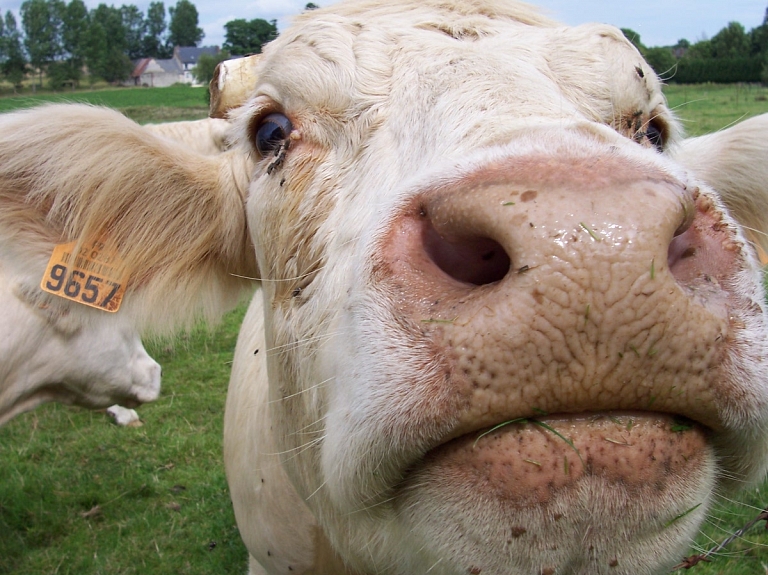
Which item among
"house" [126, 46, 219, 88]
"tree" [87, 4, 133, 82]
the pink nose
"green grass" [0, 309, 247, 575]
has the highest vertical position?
the pink nose

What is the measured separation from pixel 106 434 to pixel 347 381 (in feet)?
19.6

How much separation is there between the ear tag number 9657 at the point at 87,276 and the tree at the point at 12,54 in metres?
61.4

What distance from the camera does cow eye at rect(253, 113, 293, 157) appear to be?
7.39 ft

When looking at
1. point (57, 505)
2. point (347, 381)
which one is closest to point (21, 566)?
point (57, 505)

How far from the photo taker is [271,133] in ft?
7.57

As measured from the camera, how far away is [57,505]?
5574 millimetres

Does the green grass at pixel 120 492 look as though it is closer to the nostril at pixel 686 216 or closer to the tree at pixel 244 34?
the tree at pixel 244 34

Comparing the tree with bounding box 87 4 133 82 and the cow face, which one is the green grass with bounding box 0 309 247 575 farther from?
the tree with bounding box 87 4 133 82

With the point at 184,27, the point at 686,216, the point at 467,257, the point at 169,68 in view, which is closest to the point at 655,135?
the point at 686,216

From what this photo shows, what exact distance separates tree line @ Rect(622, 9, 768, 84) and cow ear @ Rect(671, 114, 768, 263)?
30.9 meters

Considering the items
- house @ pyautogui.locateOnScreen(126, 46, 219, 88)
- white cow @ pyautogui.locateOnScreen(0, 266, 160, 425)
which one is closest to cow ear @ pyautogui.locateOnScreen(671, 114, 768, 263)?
white cow @ pyautogui.locateOnScreen(0, 266, 160, 425)

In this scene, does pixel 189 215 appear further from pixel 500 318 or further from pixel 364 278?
pixel 500 318

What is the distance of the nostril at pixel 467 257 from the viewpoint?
1346mm

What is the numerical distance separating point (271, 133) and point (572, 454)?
1533 mm
